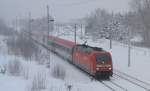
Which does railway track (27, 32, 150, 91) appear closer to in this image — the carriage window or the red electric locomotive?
the red electric locomotive

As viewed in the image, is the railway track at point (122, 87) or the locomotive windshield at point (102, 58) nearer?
the railway track at point (122, 87)

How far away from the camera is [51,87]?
19156mm

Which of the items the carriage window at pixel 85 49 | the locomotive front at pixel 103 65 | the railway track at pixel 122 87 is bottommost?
the railway track at pixel 122 87

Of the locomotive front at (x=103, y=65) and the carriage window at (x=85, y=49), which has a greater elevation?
the carriage window at (x=85, y=49)

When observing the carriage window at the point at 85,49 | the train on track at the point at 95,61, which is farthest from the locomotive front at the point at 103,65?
the carriage window at the point at 85,49

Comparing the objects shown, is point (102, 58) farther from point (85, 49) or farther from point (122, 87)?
point (122, 87)

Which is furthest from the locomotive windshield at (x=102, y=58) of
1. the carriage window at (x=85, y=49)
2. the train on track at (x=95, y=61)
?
the carriage window at (x=85, y=49)

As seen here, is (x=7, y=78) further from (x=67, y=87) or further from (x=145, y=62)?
(x=145, y=62)

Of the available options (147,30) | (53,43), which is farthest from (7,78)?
(147,30)

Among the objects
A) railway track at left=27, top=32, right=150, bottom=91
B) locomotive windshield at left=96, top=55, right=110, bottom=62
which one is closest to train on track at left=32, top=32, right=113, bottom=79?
locomotive windshield at left=96, top=55, right=110, bottom=62

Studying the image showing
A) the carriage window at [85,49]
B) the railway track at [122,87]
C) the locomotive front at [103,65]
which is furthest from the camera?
the carriage window at [85,49]

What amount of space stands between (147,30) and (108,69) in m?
50.5

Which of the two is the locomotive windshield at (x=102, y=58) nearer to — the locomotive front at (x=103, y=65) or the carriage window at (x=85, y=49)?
the locomotive front at (x=103, y=65)

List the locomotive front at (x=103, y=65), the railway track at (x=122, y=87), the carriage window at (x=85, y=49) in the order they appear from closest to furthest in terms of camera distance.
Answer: the railway track at (x=122, y=87) → the locomotive front at (x=103, y=65) → the carriage window at (x=85, y=49)
